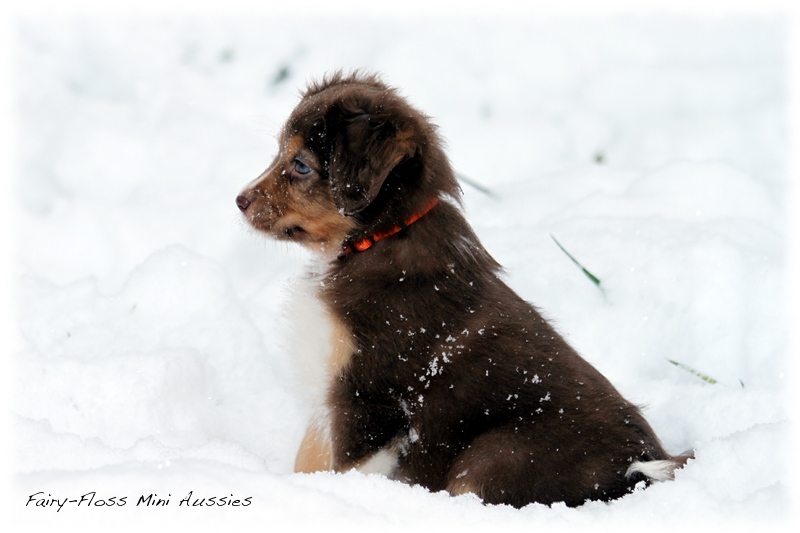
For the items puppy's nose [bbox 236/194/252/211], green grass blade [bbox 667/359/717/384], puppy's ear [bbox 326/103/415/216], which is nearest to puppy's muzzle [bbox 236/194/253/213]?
puppy's nose [bbox 236/194/252/211]

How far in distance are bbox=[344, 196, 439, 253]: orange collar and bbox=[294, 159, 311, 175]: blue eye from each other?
38cm

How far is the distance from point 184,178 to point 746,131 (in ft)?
14.9

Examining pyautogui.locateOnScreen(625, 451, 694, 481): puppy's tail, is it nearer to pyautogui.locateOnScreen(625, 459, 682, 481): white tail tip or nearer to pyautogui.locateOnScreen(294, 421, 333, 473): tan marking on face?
pyautogui.locateOnScreen(625, 459, 682, 481): white tail tip

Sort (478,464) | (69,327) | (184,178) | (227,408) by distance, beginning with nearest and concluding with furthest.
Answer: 1. (478,464)
2. (227,408)
3. (69,327)
4. (184,178)

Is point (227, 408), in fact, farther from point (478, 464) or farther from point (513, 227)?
point (513, 227)

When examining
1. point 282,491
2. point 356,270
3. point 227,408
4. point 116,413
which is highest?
point 356,270

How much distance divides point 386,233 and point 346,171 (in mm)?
313

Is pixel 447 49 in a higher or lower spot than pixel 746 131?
higher

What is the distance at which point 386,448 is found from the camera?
323 cm

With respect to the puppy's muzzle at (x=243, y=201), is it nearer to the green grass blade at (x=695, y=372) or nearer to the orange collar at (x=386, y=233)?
the orange collar at (x=386, y=233)

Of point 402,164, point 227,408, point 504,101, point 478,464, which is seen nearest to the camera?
point 478,464

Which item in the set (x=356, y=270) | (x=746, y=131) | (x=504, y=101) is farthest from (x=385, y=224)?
(x=746, y=131)

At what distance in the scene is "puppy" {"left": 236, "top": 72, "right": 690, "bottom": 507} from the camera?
3.11 meters

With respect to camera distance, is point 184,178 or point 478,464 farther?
point 184,178
